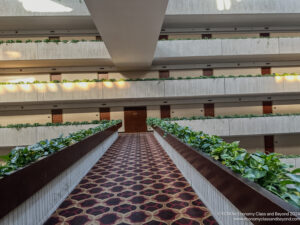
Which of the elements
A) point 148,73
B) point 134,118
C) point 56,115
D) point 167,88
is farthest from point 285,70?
point 56,115

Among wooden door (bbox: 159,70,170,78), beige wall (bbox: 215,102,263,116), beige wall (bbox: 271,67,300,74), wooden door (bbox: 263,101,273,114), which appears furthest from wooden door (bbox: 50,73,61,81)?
beige wall (bbox: 271,67,300,74)

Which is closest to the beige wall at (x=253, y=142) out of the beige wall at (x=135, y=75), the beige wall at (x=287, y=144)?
the beige wall at (x=287, y=144)

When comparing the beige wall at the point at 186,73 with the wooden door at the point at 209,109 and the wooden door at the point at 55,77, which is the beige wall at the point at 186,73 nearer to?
the wooden door at the point at 209,109

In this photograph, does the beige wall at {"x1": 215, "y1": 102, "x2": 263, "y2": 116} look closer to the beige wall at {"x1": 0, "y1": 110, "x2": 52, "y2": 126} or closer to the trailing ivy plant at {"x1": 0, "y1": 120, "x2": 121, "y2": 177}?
the beige wall at {"x1": 0, "y1": 110, "x2": 52, "y2": 126}

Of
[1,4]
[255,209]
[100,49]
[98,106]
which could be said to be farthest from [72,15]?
[255,209]

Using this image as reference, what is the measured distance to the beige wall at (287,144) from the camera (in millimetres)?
17578

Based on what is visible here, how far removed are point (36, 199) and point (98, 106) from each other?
48.6ft

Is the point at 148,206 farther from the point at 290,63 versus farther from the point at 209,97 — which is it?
the point at 290,63

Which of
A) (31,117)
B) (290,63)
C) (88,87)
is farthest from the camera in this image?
(290,63)

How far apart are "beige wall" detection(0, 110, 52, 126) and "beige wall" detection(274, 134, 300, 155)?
17.3 metres

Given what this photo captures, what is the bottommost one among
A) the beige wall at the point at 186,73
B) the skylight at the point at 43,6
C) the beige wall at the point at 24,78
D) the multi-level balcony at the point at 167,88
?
the multi-level balcony at the point at 167,88

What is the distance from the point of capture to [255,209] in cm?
191

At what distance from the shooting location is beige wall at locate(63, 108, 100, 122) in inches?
686

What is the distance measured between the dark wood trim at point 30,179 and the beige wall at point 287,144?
17380mm
